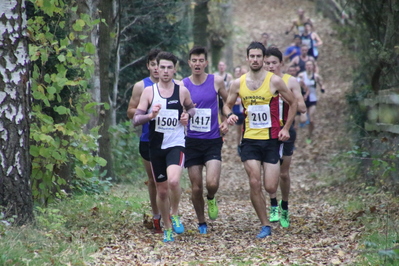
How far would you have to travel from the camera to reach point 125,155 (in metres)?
14.0

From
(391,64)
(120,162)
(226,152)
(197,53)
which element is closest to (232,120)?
(197,53)

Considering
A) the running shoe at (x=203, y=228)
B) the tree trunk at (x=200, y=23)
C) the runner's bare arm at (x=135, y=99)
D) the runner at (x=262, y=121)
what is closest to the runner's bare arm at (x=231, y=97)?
the runner at (x=262, y=121)

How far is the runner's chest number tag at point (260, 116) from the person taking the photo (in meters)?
8.55

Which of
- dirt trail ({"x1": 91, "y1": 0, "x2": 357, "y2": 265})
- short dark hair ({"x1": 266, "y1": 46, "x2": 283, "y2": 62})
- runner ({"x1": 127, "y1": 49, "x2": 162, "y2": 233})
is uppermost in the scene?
short dark hair ({"x1": 266, "y1": 46, "x2": 283, "y2": 62})

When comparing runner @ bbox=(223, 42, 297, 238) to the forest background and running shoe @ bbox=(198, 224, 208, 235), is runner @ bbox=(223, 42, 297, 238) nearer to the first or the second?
running shoe @ bbox=(198, 224, 208, 235)

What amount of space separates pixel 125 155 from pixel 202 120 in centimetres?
562

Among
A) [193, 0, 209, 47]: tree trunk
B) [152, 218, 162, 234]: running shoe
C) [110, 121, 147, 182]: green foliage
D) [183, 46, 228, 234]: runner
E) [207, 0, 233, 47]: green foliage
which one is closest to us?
Result: [183, 46, 228, 234]: runner

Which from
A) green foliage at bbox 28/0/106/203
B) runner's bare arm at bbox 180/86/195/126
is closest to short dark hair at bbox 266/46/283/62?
runner's bare arm at bbox 180/86/195/126

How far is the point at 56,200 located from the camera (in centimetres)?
933

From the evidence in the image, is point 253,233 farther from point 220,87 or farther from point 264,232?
point 220,87

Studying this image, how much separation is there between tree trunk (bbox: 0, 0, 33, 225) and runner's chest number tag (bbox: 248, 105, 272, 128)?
9.97ft

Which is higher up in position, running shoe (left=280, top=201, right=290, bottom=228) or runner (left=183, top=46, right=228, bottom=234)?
runner (left=183, top=46, right=228, bottom=234)

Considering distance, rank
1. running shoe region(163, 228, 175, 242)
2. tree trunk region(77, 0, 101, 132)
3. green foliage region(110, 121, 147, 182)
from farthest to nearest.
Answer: green foliage region(110, 121, 147, 182) < tree trunk region(77, 0, 101, 132) < running shoe region(163, 228, 175, 242)

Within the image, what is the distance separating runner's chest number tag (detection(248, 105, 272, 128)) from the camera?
28.0ft
